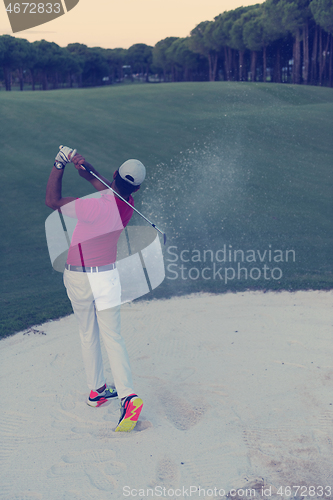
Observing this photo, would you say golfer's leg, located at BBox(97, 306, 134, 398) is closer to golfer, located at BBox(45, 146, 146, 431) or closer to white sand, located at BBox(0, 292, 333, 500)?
golfer, located at BBox(45, 146, 146, 431)

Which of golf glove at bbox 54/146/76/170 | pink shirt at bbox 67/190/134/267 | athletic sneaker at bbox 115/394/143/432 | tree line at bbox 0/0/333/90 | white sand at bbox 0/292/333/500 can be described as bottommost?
white sand at bbox 0/292/333/500

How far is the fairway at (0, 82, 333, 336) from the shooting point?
783 cm

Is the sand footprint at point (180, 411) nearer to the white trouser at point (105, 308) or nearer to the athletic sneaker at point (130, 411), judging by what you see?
the athletic sneaker at point (130, 411)

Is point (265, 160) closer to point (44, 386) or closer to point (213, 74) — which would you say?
point (44, 386)

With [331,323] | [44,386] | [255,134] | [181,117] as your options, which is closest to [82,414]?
[44,386]

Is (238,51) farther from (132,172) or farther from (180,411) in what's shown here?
(180,411)

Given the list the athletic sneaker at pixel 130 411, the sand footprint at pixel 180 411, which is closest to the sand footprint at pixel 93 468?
the athletic sneaker at pixel 130 411

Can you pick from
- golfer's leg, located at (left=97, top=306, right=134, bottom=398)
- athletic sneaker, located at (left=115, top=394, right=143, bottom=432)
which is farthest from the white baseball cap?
athletic sneaker, located at (left=115, top=394, right=143, bottom=432)

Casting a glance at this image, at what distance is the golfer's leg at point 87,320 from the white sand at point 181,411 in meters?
0.36

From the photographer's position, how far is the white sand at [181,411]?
343cm

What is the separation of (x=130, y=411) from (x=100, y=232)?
60.8 inches

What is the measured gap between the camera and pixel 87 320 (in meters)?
3.96

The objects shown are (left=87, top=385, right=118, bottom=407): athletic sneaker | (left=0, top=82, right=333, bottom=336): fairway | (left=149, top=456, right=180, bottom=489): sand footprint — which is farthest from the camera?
(left=0, top=82, right=333, bottom=336): fairway

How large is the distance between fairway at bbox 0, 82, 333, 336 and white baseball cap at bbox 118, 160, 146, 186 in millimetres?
3385
